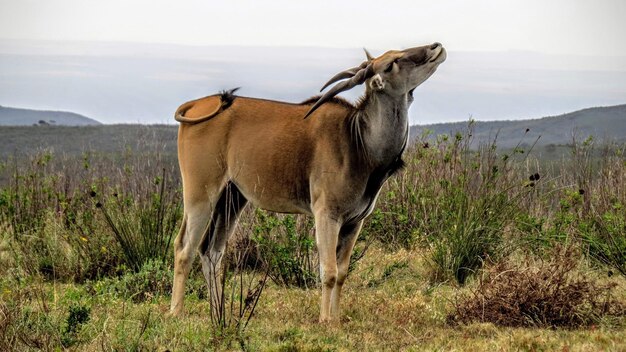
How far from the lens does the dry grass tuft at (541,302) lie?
340 inches

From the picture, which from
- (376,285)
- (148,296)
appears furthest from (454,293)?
(148,296)

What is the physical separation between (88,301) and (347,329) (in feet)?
9.83

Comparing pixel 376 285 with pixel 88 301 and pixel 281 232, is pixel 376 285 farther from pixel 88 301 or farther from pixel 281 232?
pixel 88 301

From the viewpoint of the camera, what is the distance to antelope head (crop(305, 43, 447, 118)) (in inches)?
326

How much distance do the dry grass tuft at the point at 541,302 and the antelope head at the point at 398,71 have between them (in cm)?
215

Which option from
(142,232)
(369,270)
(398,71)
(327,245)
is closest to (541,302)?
(327,245)

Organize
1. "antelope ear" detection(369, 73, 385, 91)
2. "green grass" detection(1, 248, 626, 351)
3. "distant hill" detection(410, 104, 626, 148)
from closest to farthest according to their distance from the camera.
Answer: "green grass" detection(1, 248, 626, 351), "antelope ear" detection(369, 73, 385, 91), "distant hill" detection(410, 104, 626, 148)

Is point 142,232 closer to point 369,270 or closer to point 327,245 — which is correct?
point 369,270

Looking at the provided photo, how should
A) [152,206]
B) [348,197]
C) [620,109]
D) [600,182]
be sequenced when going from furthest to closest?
[620,109] → [600,182] → [152,206] → [348,197]

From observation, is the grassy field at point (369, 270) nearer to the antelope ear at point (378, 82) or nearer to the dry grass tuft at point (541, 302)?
the dry grass tuft at point (541, 302)

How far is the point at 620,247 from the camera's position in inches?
415

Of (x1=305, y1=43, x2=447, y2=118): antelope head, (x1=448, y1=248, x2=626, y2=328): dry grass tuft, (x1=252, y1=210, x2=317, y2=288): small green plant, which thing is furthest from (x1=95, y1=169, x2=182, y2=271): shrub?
(x1=448, y1=248, x2=626, y2=328): dry grass tuft

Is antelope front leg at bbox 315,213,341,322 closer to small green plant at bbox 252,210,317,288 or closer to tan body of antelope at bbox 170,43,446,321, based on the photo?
tan body of antelope at bbox 170,43,446,321

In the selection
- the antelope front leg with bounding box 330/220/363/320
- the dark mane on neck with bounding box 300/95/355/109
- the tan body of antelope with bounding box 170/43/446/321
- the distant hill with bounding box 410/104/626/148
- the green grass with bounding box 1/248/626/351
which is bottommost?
the distant hill with bounding box 410/104/626/148
